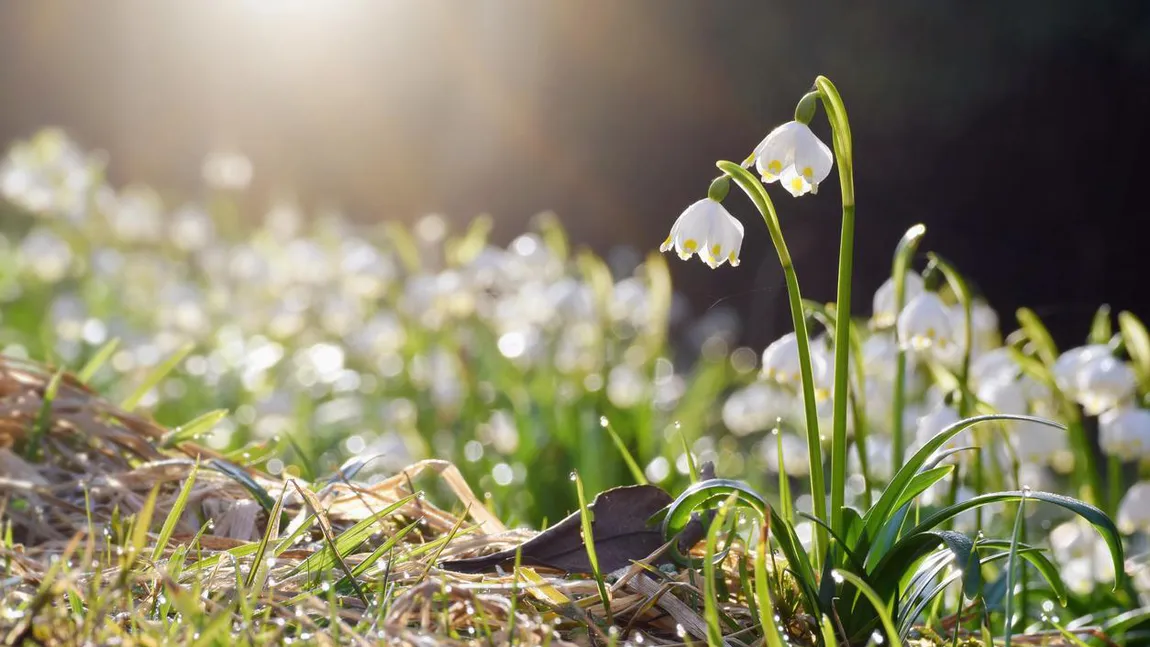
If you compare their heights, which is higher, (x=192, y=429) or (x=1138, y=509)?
(x=1138, y=509)

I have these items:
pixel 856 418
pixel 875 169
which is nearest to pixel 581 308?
pixel 856 418

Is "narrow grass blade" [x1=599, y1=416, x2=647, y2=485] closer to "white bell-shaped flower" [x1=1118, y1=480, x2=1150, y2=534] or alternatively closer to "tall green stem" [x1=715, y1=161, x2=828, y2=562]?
"tall green stem" [x1=715, y1=161, x2=828, y2=562]

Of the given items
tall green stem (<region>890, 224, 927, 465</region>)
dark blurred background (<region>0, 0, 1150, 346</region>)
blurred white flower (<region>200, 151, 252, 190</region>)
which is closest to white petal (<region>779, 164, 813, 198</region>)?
tall green stem (<region>890, 224, 927, 465</region>)

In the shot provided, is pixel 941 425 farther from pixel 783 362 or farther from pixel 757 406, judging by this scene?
pixel 757 406

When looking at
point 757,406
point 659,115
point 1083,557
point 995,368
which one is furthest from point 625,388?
point 659,115

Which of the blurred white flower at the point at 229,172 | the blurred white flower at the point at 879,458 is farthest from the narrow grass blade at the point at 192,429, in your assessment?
the blurred white flower at the point at 229,172

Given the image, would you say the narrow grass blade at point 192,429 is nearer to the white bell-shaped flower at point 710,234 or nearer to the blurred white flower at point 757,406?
the white bell-shaped flower at point 710,234

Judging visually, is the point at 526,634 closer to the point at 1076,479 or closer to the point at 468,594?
the point at 468,594
